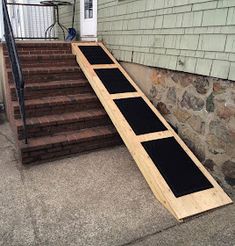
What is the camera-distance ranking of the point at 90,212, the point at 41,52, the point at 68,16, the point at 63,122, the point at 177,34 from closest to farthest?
the point at 90,212, the point at 177,34, the point at 63,122, the point at 41,52, the point at 68,16

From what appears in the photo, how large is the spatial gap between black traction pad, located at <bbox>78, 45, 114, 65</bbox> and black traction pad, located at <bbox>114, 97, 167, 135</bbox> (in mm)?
985

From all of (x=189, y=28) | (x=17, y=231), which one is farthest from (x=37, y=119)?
(x=189, y=28)

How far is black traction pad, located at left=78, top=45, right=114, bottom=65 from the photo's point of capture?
406 centimetres

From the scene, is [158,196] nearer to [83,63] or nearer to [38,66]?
[83,63]

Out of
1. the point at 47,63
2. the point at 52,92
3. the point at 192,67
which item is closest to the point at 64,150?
the point at 52,92

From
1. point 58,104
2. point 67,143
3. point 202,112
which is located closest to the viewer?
point 202,112

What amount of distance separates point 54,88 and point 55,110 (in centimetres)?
40

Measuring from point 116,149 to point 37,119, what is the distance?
1.06 m

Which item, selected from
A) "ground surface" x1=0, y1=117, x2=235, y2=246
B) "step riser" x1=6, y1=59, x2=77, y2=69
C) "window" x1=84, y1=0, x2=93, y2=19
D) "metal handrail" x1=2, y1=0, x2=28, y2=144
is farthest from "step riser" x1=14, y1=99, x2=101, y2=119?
"window" x1=84, y1=0, x2=93, y2=19

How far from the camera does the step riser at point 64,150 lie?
2965mm

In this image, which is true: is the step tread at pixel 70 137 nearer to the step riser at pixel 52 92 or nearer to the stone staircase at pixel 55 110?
the stone staircase at pixel 55 110

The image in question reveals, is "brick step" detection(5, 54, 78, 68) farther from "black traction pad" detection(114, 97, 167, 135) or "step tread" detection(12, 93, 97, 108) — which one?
"black traction pad" detection(114, 97, 167, 135)

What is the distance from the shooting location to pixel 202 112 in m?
2.78

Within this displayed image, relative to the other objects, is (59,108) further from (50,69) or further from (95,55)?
(95,55)
